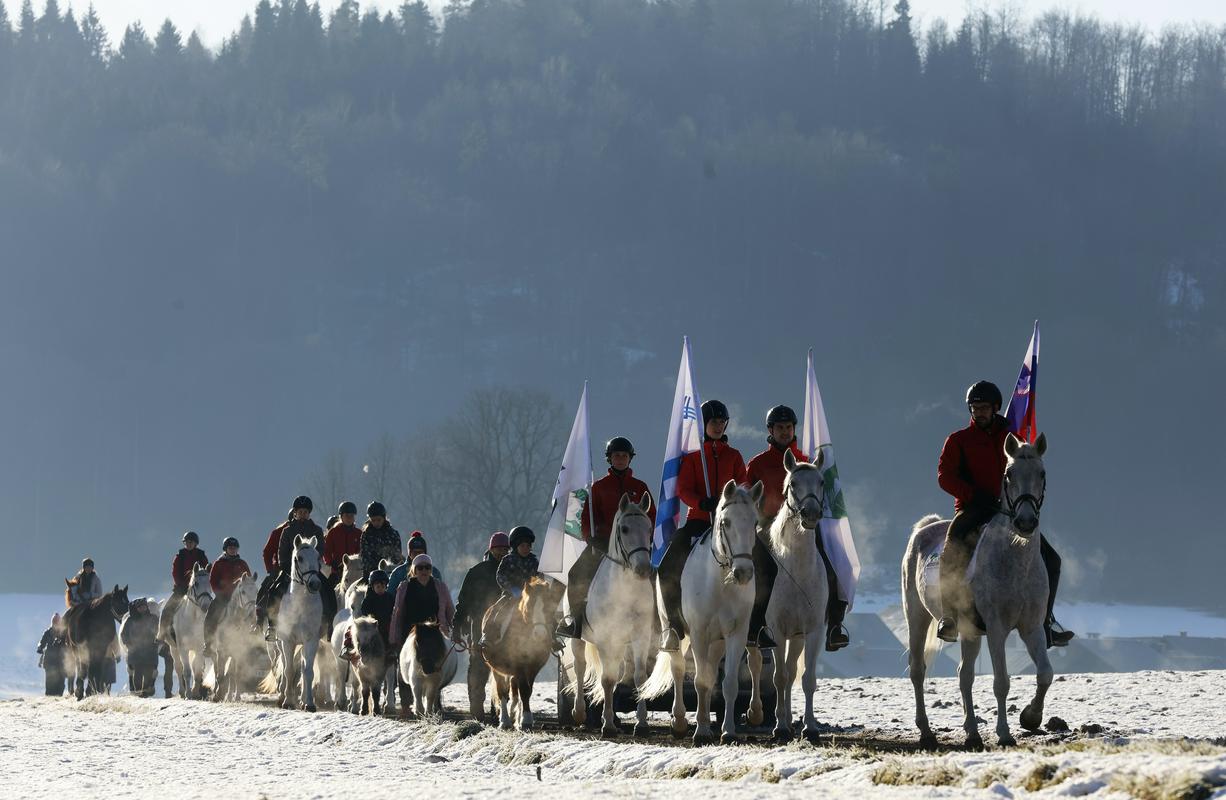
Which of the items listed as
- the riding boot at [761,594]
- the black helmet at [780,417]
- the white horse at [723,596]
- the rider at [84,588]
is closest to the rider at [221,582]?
the rider at [84,588]

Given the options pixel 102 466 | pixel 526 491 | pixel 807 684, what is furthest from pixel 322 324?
pixel 807 684

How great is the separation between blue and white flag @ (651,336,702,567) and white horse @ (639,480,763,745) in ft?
4.83

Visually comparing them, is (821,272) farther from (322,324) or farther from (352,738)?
(352,738)

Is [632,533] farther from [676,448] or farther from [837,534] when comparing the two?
[837,534]

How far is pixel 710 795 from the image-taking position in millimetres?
11633

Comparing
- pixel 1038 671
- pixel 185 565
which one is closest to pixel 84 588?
pixel 185 565

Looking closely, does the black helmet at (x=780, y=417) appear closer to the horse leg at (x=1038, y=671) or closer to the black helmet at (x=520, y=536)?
the horse leg at (x=1038, y=671)

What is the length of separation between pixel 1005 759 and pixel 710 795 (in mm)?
1971

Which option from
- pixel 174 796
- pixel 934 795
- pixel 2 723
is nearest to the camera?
pixel 934 795

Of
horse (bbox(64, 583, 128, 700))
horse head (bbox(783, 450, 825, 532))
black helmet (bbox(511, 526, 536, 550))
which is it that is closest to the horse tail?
horse head (bbox(783, 450, 825, 532))

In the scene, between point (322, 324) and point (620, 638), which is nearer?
point (620, 638)

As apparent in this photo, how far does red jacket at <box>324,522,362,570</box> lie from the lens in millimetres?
29312

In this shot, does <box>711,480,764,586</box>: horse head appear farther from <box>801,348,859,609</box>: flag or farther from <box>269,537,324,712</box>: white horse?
<box>269,537,324,712</box>: white horse

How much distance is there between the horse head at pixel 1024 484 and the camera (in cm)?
1424
